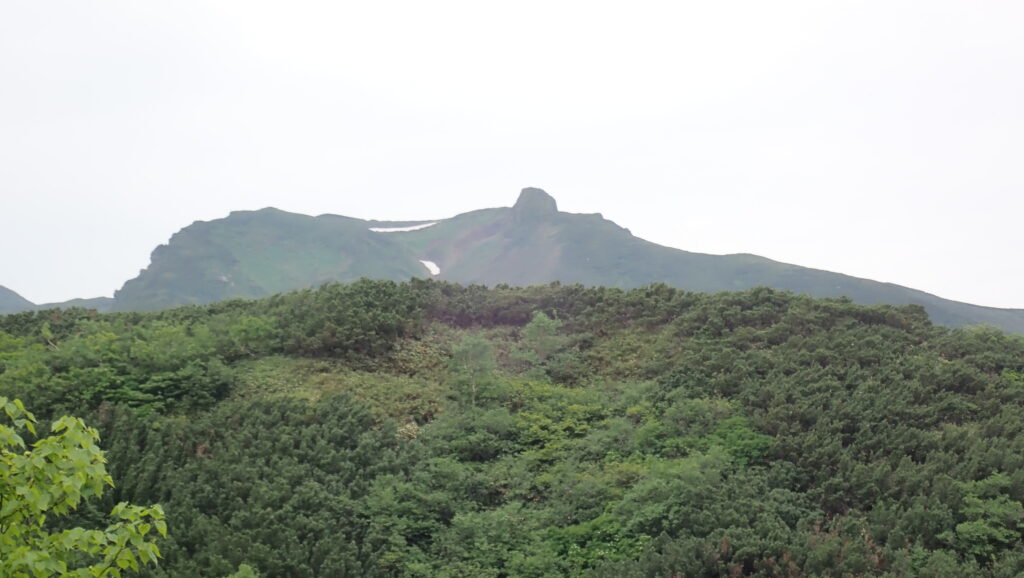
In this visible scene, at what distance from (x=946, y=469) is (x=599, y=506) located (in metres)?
4.62

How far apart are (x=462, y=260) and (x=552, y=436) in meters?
105

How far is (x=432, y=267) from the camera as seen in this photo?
113500 millimetres

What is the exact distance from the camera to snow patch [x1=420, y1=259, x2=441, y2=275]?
11075cm

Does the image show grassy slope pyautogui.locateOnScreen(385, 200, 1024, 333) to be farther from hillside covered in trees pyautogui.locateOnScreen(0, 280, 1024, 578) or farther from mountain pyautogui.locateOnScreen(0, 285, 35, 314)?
hillside covered in trees pyautogui.locateOnScreen(0, 280, 1024, 578)

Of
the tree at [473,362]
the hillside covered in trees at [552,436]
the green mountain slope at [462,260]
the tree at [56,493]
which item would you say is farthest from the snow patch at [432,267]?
the tree at [56,493]

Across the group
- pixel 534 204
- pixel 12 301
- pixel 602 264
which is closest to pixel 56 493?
pixel 602 264

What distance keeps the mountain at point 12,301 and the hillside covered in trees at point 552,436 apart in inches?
3395

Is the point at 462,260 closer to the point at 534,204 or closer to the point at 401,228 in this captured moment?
the point at 534,204

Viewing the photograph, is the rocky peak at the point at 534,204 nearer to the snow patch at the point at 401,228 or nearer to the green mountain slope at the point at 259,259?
the snow patch at the point at 401,228

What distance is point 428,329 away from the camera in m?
16.5

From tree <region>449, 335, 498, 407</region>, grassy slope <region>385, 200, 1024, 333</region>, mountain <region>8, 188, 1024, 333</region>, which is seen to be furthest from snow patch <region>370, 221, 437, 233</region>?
tree <region>449, 335, 498, 407</region>

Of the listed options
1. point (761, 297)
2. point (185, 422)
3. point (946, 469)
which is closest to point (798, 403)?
point (946, 469)

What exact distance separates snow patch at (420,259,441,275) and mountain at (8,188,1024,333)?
482 millimetres

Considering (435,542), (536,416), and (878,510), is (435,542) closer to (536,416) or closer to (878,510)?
(536,416)
